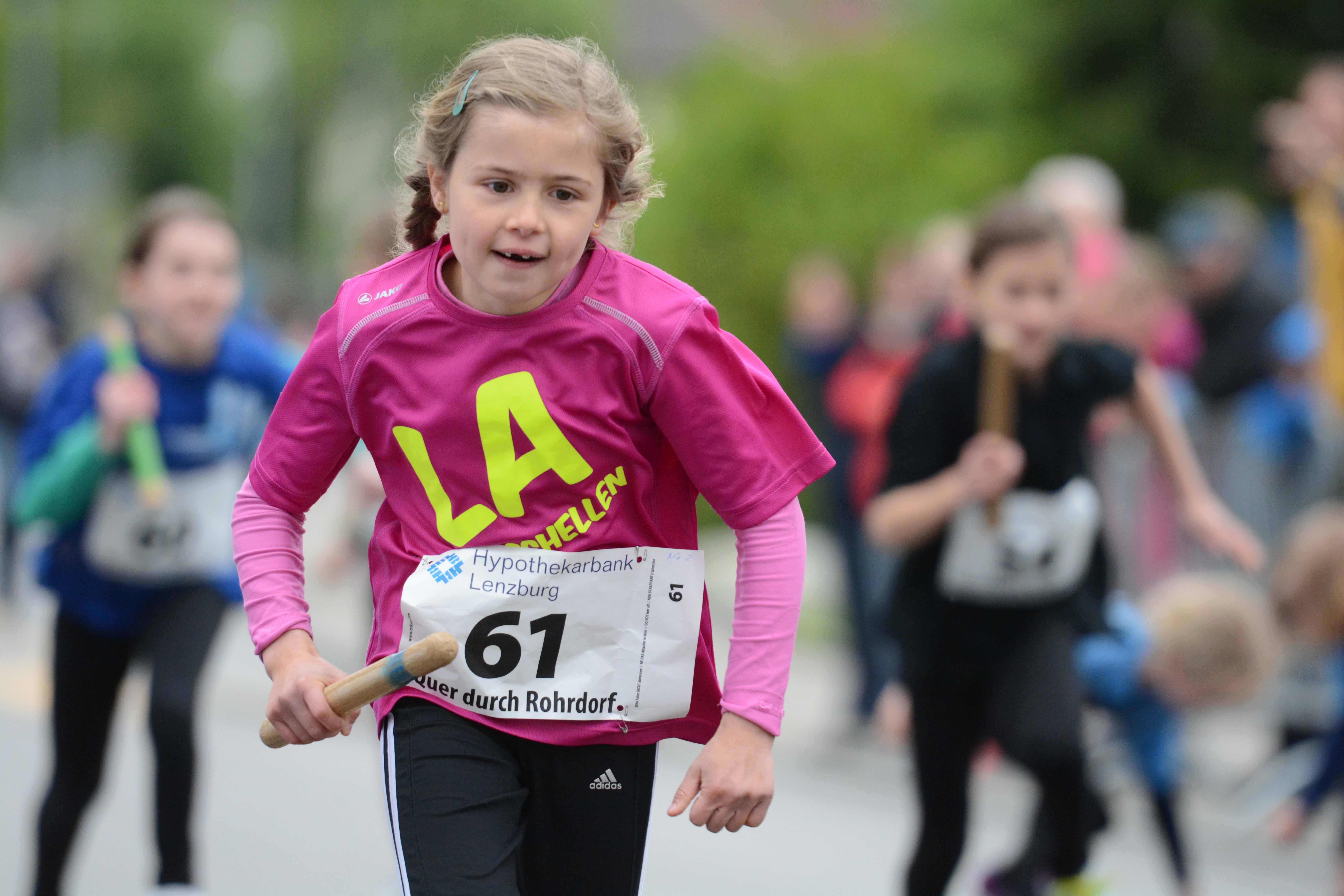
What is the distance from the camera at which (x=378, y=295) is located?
9.64ft

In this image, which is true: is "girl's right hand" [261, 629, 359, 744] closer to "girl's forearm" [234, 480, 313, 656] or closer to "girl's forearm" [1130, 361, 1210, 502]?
"girl's forearm" [234, 480, 313, 656]

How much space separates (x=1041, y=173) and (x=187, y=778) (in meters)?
5.46

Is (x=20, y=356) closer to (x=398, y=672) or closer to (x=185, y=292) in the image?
(x=185, y=292)

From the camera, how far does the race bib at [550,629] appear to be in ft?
9.36

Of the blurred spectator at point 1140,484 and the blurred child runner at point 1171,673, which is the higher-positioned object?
the blurred spectator at point 1140,484

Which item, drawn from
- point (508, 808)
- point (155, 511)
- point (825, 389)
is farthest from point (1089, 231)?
point (508, 808)

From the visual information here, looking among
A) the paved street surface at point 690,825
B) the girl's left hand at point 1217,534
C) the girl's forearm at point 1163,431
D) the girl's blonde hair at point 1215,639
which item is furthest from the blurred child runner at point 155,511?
the girl's blonde hair at point 1215,639

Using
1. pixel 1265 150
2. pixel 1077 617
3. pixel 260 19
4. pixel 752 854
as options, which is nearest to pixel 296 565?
pixel 1077 617

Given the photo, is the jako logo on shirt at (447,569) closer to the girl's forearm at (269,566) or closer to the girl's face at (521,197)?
the girl's forearm at (269,566)

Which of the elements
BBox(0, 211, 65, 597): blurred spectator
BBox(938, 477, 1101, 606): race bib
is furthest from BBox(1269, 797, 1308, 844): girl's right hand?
BBox(0, 211, 65, 597): blurred spectator

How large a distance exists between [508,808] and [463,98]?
1.13 metres

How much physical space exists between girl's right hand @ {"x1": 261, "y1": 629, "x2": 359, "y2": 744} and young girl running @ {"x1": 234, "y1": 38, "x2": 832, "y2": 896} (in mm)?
11

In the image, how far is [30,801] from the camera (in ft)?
22.1

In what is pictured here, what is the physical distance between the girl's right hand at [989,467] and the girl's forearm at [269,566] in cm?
172
